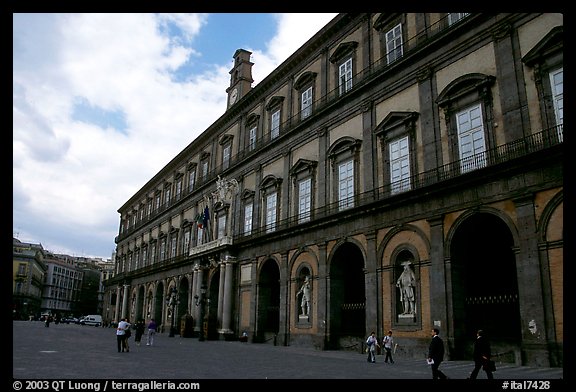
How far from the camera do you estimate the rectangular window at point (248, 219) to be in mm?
32728

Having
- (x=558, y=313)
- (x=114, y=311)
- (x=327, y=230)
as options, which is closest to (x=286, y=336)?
(x=327, y=230)

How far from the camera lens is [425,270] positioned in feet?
62.3

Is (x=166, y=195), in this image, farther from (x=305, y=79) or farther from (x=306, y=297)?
(x=306, y=297)

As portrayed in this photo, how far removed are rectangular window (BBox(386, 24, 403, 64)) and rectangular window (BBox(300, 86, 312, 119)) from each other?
262 inches

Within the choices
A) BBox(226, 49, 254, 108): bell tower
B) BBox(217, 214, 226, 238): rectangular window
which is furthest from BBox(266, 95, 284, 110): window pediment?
BBox(217, 214, 226, 238): rectangular window

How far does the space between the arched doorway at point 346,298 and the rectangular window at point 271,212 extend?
6.41 m

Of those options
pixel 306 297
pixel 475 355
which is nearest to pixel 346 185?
pixel 306 297

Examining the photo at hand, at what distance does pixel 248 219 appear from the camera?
33.1 m

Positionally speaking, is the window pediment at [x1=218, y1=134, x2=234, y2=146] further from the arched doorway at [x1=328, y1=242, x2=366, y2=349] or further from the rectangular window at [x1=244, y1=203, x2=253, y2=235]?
the arched doorway at [x1=328, y1=242, x2=366, y2=349]

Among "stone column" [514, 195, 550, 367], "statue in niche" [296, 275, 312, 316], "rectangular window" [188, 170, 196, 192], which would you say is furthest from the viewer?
"rectangular window" [188, 170, 196, 192]

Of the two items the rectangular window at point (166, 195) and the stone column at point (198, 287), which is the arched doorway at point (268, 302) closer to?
the stone column at point (198, 287)

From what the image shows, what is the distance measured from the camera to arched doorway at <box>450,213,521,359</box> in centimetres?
1734

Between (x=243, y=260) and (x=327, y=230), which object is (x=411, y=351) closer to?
(x=327, y=230)
